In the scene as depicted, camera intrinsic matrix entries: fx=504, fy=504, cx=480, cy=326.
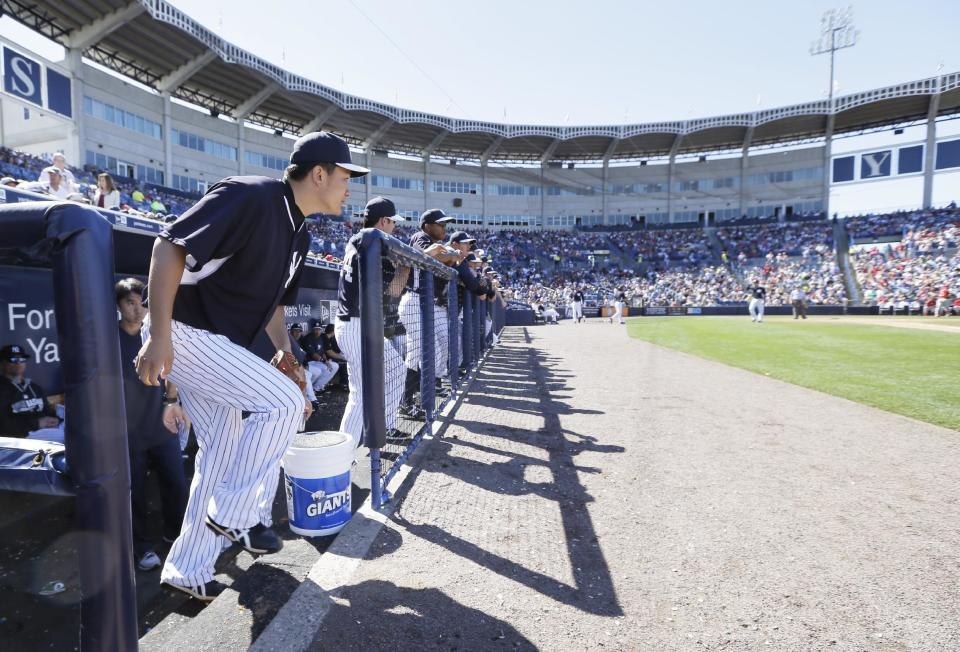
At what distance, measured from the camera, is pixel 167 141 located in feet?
106

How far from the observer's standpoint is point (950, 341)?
13.9 m

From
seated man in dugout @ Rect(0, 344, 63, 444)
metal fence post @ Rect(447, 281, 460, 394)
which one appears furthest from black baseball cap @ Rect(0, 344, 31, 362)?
metal fence post @ Rect(447, 281, 460, 394)

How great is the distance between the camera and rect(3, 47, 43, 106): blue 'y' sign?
20163 mm

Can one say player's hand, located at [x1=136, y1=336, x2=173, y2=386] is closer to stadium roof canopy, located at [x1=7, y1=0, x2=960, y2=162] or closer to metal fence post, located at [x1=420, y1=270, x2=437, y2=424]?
metal fence post, located at [x1=420, y1=270, x2=437, y2=424]

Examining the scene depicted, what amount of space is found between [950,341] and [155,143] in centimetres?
4023

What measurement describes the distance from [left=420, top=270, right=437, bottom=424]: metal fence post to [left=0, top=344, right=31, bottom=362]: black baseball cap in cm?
292

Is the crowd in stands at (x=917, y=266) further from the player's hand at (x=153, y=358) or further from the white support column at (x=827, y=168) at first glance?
the player's hand at (x=153, y=358)

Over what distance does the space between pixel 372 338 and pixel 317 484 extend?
86 centimetres

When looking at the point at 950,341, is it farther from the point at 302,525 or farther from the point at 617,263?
the point at 617,263

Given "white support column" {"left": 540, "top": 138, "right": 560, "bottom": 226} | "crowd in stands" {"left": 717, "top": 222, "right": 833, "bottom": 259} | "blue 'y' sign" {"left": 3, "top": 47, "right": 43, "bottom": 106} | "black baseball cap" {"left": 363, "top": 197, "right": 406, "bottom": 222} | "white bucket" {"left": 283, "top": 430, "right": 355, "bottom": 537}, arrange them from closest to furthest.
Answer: "white bucket" {"left": 283, "top": 430, "right": 355, "bottom": 537}, "black baseball cap" {"left": 363, "top": 197, "right": 406, "bottom": 222}, "blue 'y' sign" {"left": 3, "top": 47, "right": 43, "bottom": 106}, "crowd in stands" {"left": 717, "top": 222, "right": 833, "bottom": 259}, "white support column" {"left": 540, "top": 138, "right": 560, "bottom": 226}

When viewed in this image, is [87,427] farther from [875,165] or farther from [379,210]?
[875,165]

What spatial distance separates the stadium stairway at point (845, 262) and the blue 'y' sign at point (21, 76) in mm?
46980

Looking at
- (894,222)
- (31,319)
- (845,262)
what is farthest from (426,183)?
(31,319)

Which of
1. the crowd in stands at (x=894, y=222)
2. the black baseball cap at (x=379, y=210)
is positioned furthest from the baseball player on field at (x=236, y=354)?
the crowd in stands at (x=894, y=222)
